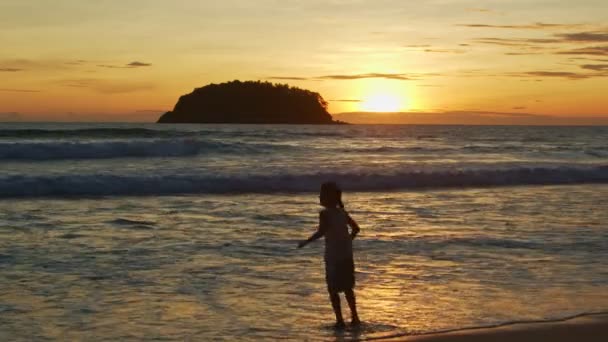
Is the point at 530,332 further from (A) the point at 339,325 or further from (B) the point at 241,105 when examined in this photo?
(B) the point at 241,105

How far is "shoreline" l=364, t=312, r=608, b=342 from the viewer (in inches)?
270

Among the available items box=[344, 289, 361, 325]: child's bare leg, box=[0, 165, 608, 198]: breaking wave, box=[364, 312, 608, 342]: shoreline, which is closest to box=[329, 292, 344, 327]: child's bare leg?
box=[344, 289, 361, 325]: child's bare leg

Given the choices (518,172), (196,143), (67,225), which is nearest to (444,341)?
(67,225)

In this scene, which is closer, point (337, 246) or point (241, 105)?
point (337, 246)

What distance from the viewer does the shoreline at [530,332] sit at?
270 inches

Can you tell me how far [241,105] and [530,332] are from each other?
121 metres

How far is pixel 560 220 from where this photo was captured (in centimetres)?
1476

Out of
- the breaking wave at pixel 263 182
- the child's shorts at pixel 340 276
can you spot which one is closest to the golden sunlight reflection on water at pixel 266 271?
the child's shorts at pixel 340 276

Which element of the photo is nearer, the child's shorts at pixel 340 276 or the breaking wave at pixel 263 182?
the child's shorts at pixel 340 276

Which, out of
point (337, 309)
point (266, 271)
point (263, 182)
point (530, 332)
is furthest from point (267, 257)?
point (263, 182)

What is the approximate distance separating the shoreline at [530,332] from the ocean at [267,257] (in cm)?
17

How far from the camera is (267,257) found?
10.7 metres

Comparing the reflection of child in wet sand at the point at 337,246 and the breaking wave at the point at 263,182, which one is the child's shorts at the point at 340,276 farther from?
the breaking wave at the point at 263,182

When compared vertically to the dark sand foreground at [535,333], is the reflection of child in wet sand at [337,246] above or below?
above
